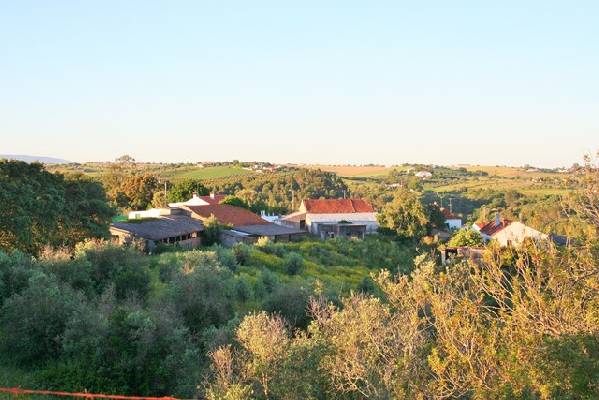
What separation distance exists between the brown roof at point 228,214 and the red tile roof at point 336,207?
8721mm

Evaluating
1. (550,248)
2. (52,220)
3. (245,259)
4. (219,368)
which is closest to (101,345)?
(219,368)

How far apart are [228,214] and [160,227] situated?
1259cm

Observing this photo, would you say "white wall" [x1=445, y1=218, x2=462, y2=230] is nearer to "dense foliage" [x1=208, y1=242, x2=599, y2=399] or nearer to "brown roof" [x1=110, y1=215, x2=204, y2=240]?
"brown roof" [x1=110, y1=215, x2=204, y2=240]

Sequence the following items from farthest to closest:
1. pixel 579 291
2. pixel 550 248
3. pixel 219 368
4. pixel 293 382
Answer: pixel 219 368 < pixel 293 382 < pixel 550 248 < pixel 579 291

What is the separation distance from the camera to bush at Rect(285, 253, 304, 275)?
37775 mm

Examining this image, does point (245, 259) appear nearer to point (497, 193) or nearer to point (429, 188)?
point (497, 193)

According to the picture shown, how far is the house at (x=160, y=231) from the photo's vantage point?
134 feet

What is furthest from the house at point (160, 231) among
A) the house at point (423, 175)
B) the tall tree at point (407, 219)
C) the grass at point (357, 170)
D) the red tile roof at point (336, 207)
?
the house at point (423, 175)

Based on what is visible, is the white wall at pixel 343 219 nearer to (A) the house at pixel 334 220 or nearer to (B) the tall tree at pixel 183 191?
(A) the house at pixel 334 220

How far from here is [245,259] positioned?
37.9 meters

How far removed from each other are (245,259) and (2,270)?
17.7 metres

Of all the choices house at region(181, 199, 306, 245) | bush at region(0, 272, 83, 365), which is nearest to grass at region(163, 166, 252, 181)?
house at region(181, 199, 306, 245)

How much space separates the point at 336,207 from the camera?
65812 millimetres

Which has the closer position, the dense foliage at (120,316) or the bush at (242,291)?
the dense foliage at (120,316)
